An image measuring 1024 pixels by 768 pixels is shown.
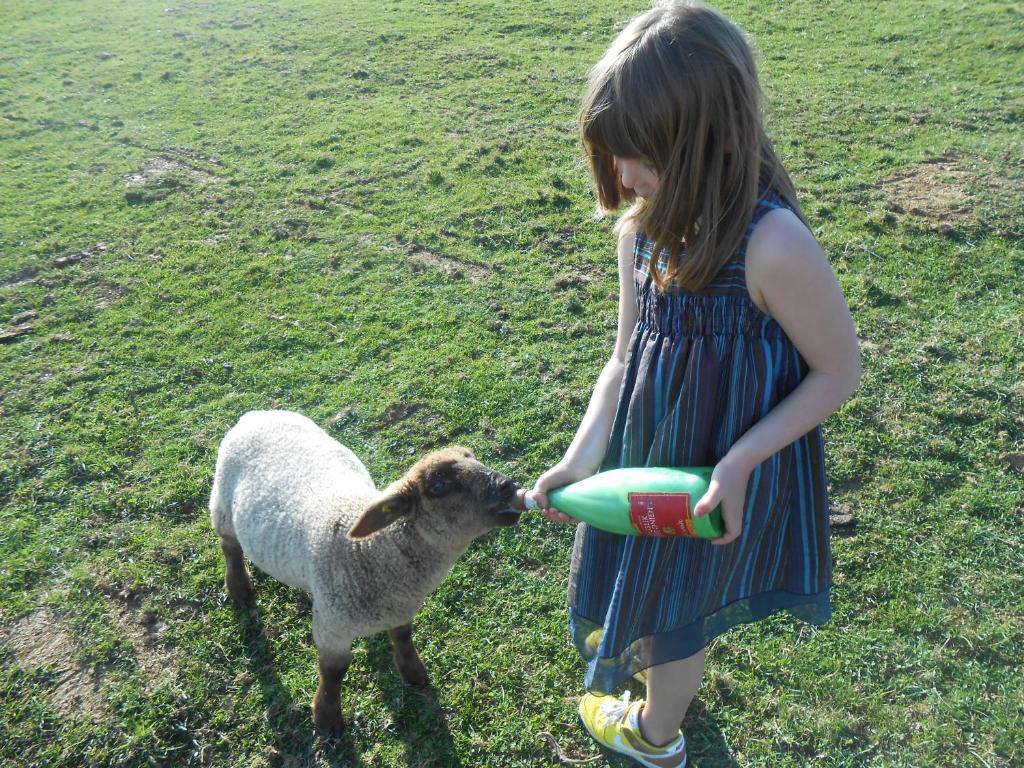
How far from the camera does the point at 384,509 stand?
3238 mm

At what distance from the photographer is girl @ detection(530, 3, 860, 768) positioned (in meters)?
2.04

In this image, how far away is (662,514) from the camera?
88.2 inches

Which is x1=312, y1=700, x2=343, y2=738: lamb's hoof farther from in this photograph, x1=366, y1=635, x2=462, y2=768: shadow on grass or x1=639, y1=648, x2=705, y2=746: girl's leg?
x1=639, y1=648, x2=705, y2=746: girl's leg

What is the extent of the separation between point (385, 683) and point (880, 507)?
289 cm

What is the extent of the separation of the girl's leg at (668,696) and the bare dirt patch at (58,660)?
8.65 feet

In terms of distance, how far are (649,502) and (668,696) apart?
1.07m

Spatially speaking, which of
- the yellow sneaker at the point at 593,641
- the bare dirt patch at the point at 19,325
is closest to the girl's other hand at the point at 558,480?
the yellow sneaker at the point at 593,641

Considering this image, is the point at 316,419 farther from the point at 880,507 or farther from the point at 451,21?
the point at 451,21

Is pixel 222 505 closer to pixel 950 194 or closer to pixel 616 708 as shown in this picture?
pixel 616 708

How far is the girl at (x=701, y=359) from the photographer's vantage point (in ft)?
6.71

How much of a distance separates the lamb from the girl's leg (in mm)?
921

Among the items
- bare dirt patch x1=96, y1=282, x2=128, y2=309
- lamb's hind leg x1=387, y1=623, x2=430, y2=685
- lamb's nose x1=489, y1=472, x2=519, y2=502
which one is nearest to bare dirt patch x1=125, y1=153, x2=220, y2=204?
bare dirt patch x1=96, y1=282, x2=128, y2=309

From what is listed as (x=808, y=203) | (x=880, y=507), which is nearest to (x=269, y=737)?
(x=880, y=507)

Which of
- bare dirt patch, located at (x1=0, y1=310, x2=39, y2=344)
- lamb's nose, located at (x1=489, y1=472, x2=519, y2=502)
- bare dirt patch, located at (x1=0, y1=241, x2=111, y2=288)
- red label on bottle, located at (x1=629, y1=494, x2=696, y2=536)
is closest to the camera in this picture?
red label on bottle, located at (x1=629, y1=494, x2=696, y2=536)
